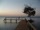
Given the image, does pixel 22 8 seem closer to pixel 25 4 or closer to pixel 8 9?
pixel 25 4

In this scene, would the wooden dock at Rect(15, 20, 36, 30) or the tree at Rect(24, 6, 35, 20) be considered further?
the tree at Rect(24, 6, 35, 20)

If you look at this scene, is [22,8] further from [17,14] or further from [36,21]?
[36,21]

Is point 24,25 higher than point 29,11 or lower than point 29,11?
lower

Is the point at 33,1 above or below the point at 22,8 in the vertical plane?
above

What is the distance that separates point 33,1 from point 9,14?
403 mm

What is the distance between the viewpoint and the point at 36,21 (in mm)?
1234

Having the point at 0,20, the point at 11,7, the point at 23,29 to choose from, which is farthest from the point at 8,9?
the point at 23,29

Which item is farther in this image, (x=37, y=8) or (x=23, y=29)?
(x=37, y=8)

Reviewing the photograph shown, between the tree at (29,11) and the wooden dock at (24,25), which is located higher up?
the tree at (29,11)

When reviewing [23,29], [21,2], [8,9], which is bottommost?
[23,29]

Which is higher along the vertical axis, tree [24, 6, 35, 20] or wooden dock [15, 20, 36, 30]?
tree [24, 6, 35, 20]

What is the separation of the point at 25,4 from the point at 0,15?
15.6 inches

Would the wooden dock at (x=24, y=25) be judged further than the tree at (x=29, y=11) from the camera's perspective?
No

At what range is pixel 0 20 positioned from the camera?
122 cm
